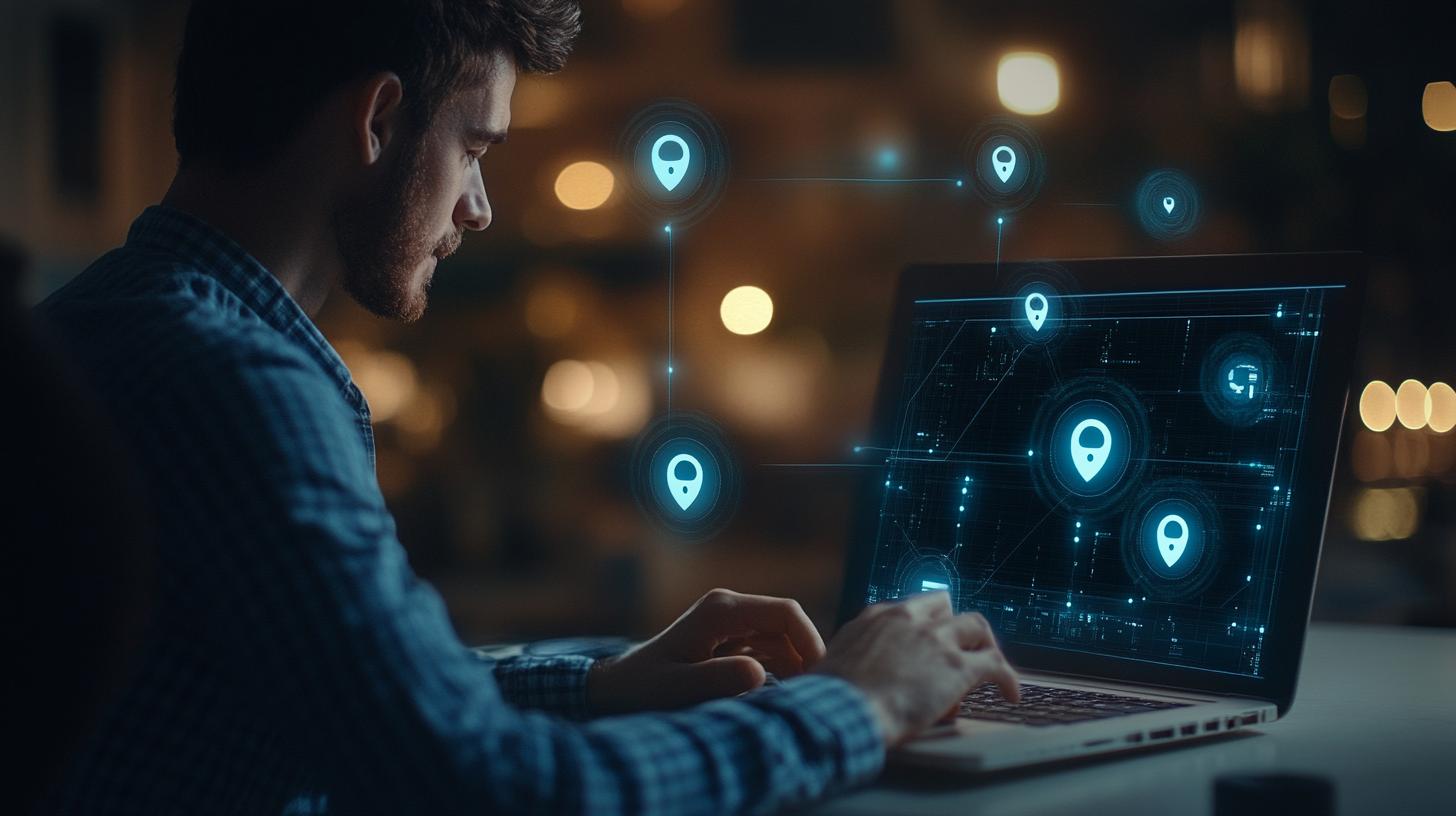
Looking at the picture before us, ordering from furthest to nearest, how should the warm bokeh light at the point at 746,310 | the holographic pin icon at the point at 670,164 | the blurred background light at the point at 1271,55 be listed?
the warm bokeh light at the point at 746,310, the blurred background light at the point at 1271,55, the holographic pin icon at the point at 670,164

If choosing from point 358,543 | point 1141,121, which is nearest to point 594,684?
point 358,543

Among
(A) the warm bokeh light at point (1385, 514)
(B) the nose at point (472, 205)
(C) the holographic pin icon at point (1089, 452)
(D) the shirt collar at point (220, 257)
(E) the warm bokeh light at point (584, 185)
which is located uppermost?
(E) the warm bokeh light at point (584, 185)

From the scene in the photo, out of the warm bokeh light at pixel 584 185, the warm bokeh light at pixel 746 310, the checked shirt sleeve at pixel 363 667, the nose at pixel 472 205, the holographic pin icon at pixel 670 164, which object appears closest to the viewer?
the checked shirt sleeve at pixel 363 667

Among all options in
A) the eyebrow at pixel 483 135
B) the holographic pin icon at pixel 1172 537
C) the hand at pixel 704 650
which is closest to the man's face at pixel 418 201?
the eyebrow at pixel 483 135

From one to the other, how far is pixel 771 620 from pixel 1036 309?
34cm

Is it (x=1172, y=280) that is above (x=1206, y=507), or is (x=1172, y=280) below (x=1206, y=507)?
above

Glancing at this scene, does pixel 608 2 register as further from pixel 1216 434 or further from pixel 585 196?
pixel 1216 434

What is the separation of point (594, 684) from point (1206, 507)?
47 centimetres

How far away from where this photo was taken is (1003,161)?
5.35ft

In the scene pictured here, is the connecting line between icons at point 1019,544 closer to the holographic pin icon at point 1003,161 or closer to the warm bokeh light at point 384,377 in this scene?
the holographic pin icon at point 1003,161

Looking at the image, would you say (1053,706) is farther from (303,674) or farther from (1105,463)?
(303,674)

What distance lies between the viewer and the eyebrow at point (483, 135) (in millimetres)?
997

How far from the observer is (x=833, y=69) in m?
2.62

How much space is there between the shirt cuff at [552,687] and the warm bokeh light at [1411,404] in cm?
127
